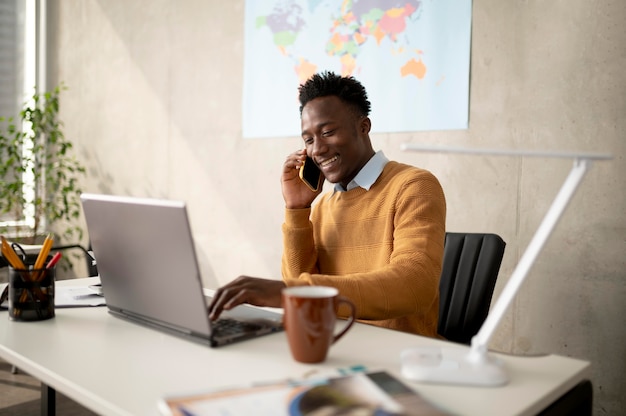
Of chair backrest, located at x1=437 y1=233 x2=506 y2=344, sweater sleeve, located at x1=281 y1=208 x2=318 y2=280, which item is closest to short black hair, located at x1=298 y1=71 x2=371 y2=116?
sweater sleeve, located at x1=281 y1=208 x2=318 y2=280

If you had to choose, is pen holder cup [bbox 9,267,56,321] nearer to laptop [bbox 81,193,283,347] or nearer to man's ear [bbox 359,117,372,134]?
laptop [bbox 81,193,283,347]

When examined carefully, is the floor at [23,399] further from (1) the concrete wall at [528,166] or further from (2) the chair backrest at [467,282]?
(2) the chair backrest at [467,282]

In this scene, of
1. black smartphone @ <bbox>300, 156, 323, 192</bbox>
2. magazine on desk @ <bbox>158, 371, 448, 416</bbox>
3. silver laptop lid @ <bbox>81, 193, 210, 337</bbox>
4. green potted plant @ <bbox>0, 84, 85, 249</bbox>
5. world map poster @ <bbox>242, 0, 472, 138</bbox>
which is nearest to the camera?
magazine on desk @ <bbox>158, 371, 448, 416</bbox>

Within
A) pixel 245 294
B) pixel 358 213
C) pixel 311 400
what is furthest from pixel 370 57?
pixel 311 400

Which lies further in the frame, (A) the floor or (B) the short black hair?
(A) the floor

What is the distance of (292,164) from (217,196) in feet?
5.11

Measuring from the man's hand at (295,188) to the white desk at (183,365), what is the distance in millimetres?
635

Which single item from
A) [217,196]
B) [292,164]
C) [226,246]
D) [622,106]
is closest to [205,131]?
[217,196]

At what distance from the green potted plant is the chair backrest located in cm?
300

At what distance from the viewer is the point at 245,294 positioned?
3.56 ft

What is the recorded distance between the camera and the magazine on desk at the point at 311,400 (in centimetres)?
70

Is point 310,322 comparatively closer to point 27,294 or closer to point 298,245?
point 27,294

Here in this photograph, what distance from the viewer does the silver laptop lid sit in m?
0.95

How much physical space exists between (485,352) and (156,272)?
1.84 feet
